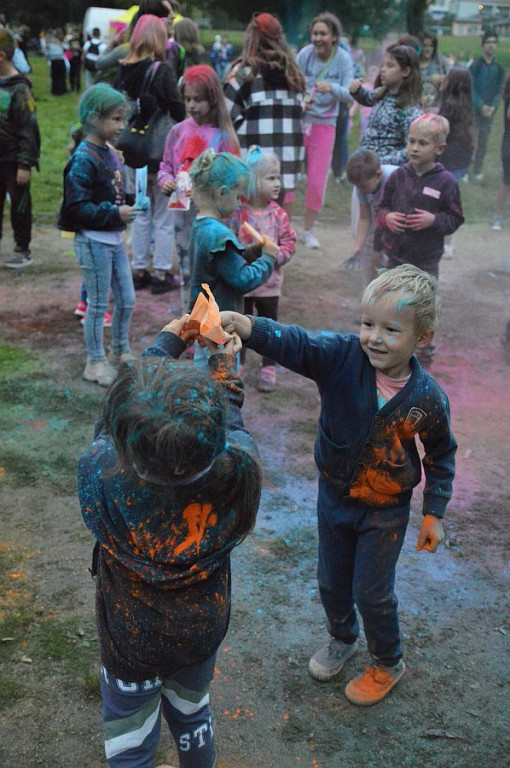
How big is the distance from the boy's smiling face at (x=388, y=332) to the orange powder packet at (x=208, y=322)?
0.47 m

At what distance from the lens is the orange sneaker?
2.76 meters

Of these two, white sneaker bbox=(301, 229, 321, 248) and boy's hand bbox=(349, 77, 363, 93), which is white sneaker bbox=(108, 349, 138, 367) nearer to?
boy's hand bbox=(349, 77, 363, 93)

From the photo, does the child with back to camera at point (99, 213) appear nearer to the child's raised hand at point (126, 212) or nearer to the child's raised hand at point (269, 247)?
the child's raised hand at point (126, 212)

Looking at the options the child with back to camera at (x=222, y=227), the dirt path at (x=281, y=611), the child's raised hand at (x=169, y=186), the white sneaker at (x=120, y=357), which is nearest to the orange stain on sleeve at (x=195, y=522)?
the dirt path at (x=281, y=611)

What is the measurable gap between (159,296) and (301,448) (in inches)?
105

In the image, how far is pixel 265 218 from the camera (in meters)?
4.70

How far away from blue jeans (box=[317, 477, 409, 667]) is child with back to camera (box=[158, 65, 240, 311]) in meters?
2.63

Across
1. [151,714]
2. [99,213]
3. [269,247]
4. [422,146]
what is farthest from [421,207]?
[151,714]

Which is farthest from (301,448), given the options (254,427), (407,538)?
(407,538)

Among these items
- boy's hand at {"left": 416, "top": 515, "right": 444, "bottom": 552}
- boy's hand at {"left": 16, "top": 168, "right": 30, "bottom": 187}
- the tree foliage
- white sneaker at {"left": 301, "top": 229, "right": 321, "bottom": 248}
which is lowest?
white sneaker at {"left": 301, "top": 229, "right": 321, "bottom": 248}

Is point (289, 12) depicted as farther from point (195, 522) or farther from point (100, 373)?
point (195, 522)

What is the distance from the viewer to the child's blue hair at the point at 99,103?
4465 millimetres

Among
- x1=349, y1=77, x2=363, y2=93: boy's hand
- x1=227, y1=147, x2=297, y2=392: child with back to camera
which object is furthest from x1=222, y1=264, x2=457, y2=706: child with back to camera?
x1=349, y1=77, x2=363, y2=93: boy's hand

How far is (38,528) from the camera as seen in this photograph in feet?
11.8
